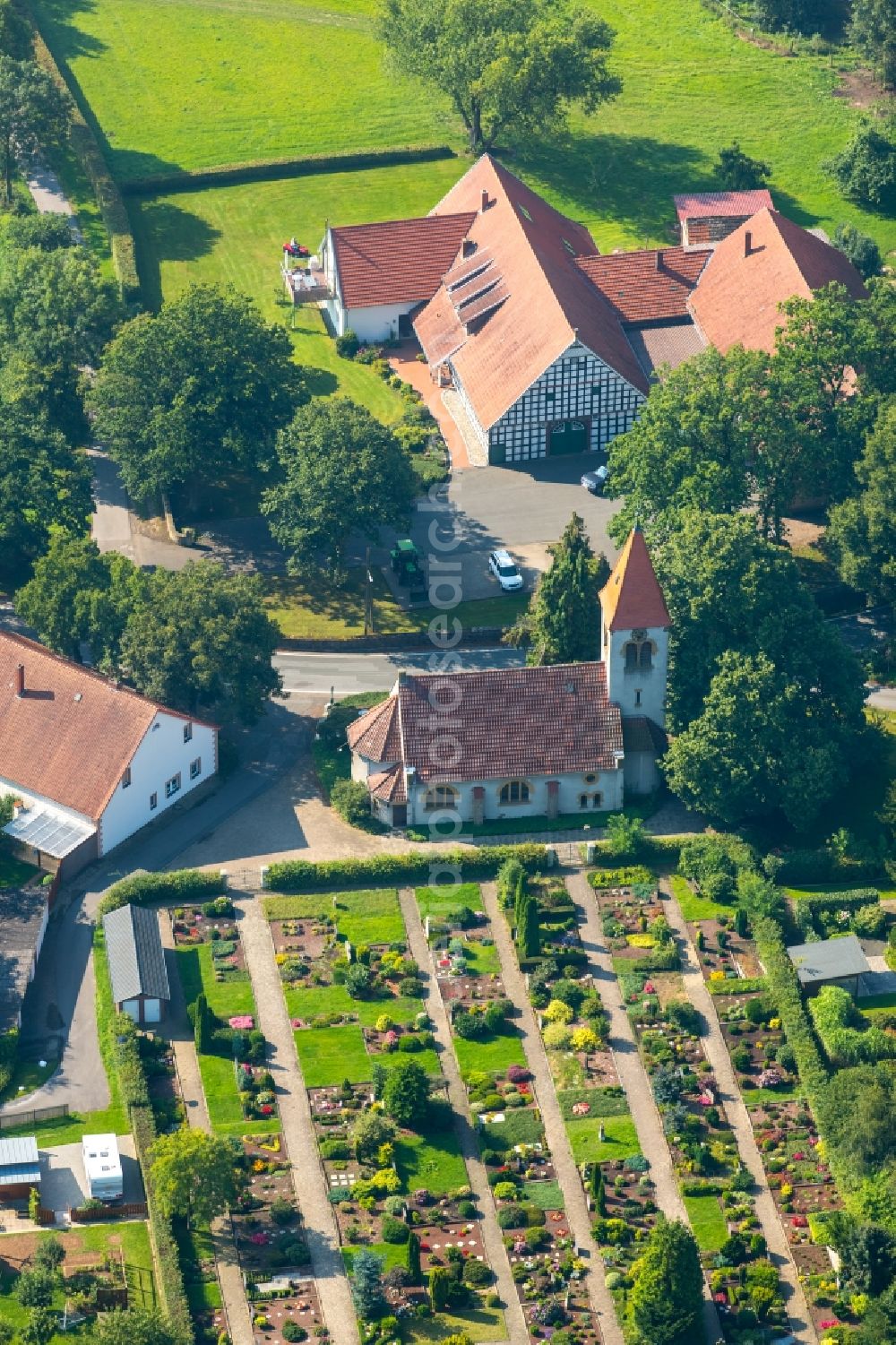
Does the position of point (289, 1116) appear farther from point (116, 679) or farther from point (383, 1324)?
point (116, 679)

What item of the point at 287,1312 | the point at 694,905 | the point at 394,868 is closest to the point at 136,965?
the point at 394,868

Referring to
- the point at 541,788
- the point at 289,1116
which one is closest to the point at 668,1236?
the point at 289,1116

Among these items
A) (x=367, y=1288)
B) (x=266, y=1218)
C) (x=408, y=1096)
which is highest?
(x=408, y=1096)

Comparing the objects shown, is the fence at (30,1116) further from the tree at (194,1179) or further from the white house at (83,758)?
the white house at (83,758)

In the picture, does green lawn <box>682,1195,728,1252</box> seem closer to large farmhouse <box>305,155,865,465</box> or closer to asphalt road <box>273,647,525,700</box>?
asphalt road <box>273,647,525,700</box>

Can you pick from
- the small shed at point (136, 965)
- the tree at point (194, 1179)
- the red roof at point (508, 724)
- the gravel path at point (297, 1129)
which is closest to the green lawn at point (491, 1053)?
the gravel path at point (297, 1129)

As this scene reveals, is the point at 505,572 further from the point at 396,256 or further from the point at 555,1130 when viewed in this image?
the point at 555,1130

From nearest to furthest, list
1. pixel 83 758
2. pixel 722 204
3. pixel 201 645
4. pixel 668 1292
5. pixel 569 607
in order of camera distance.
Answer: pixel 668 1292, pixel 83 758, pixel 201 645, pixel 569 607, pixel 722 204

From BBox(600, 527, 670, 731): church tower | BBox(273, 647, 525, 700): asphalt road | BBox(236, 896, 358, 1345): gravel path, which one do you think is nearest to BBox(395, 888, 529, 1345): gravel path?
BBox(236, 896, 358, 1345): gravel path
